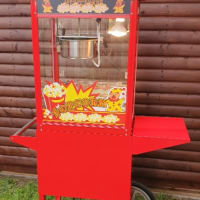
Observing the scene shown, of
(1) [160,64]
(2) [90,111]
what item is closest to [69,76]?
(2) [90,111]

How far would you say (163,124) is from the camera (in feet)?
10.4

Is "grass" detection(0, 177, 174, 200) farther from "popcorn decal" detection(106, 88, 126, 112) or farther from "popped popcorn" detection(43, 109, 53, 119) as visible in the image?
"popcorn decal" detection(106, 88, 126, 112)

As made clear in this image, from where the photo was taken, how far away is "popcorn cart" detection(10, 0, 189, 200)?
268cm

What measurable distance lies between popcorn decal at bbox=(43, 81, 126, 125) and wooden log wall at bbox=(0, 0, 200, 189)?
116 centimetres

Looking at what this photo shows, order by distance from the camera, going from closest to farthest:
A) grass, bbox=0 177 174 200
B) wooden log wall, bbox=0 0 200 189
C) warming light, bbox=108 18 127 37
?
warming light, bbox=108 18 127 37
wooden log wall, bbox=0 0 200 189
grass, bbox=0 177 174 200

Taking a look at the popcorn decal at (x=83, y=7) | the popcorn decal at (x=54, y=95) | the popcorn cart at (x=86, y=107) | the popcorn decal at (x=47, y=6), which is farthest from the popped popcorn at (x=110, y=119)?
the popcorn decal at (x=47, y=6)

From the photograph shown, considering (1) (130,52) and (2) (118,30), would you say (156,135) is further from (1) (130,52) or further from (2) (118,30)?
(2) (118,30)

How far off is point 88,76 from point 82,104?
294 mm

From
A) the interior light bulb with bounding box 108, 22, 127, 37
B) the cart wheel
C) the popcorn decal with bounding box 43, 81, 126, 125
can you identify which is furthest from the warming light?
the cart wheel

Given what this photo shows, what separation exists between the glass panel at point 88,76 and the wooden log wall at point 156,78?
3.61 feet

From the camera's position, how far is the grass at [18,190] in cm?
391

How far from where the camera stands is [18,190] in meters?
4.05

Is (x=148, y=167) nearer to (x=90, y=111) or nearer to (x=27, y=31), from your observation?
(x=90, y=111)

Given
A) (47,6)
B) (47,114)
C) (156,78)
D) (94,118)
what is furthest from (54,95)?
(156,78)
